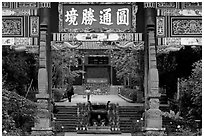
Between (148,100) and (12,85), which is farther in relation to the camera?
(12,85)

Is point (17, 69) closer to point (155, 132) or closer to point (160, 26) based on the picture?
point (160, 26)

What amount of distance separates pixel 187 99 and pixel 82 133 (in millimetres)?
3541

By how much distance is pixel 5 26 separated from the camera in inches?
502

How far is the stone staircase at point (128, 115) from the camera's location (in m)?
15.9

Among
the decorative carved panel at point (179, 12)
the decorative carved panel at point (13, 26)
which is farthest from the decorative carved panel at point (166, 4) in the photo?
the decorative carved panel at point (13, 26)

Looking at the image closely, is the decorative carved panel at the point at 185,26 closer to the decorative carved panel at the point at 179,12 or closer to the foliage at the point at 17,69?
the decorative carved panel at the point at 179,12

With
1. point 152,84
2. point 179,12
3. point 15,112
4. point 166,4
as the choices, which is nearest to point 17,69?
point 152,84

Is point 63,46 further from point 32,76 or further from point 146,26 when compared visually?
point 32,76

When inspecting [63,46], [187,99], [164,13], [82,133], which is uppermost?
[164,13]

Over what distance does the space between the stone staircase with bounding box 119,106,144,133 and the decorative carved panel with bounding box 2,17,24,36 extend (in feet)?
16.1

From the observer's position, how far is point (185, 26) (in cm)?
1270

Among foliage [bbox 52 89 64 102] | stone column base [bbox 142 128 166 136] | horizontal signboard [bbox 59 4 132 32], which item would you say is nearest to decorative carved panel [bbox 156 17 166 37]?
horizontal signboard [bbox 59 4 132 32]

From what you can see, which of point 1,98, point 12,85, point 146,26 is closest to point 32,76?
point 12,85

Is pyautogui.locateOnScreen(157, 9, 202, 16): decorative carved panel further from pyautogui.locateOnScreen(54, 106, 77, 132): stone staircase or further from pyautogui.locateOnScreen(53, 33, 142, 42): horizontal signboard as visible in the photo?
pyautogui.locateOnScreen(54, 106, 77, 132): stone staircase
